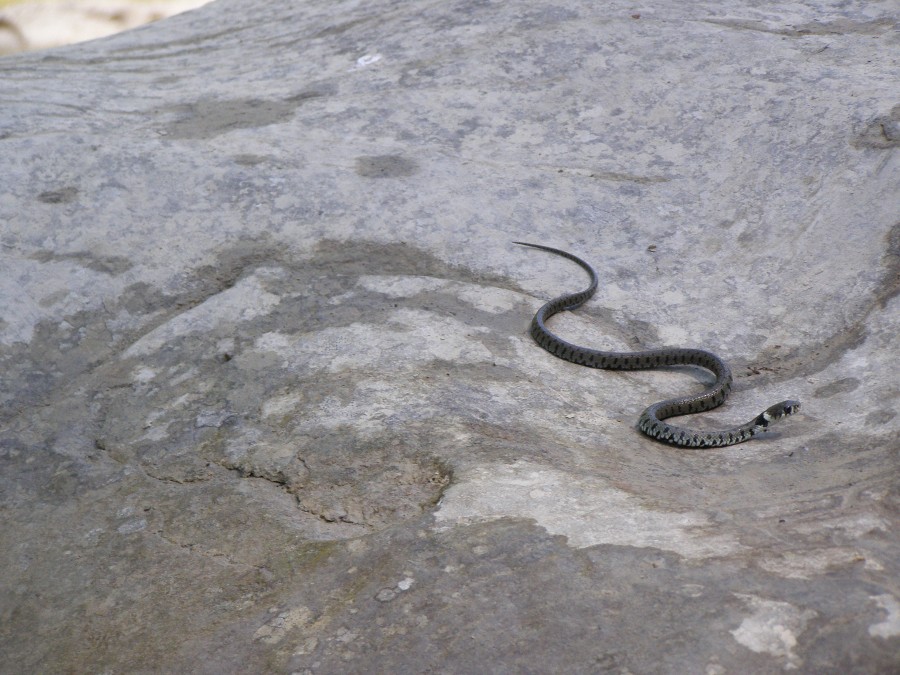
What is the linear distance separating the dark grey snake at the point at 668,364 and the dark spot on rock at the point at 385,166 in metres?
1.68

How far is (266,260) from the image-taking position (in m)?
6.50

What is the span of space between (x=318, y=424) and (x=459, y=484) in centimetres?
96

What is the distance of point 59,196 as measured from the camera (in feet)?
22.0

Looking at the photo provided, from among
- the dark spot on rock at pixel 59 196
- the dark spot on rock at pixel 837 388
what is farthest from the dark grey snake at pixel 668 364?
the dark spot on rock at pixel 59 196

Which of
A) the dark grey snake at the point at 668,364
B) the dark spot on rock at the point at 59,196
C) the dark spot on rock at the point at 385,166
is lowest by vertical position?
the dark grey snake at the point at 668,364

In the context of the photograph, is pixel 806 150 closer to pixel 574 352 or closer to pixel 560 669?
pixel 574 352

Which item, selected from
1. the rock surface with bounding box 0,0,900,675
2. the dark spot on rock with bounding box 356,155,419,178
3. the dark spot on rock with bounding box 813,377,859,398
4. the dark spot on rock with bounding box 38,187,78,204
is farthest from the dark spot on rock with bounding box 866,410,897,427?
the dark spot on rock with bounding box 38,187,78,204

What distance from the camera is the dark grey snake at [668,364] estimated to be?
209 inches

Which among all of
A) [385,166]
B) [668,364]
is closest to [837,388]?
[668,364]

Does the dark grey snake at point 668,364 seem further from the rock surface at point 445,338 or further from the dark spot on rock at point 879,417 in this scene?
the dark spot on rock at point 879,417

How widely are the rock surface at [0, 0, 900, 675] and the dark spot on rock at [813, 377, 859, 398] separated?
20mm

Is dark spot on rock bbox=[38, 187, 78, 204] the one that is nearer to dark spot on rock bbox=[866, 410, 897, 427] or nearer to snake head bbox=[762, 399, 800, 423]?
snake head bbox=[762, 399, 800, 423]

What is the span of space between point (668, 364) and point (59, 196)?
4448mm

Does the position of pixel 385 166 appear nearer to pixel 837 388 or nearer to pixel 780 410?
pixel 780 410
